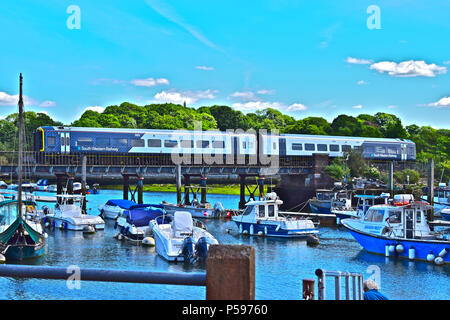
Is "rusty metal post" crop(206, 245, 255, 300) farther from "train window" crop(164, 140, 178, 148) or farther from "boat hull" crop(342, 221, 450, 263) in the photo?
"train window" crop(164, 140, 178, 148)

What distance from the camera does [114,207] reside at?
50031mm

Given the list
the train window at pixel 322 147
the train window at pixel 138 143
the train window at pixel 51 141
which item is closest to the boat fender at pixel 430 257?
the train window at pixel 138 143

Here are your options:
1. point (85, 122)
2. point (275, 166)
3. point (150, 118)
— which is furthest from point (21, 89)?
point (150, 118)

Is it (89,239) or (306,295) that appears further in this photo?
(89,239)

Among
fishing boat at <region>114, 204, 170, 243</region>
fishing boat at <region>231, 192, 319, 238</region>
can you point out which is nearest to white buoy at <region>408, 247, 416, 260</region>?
fishing boat at <region>231, 192, 319, 238</region>

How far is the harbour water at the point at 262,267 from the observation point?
21594 millimetres

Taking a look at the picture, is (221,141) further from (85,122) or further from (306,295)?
(85,122)

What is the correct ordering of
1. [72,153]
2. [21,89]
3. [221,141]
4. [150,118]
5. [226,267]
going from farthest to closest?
[150,118] → [221,141] → [72,153] → [21,89] → [226,267]

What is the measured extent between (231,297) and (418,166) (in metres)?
81.3

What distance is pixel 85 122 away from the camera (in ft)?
386

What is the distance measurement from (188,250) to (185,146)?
31.3 metres

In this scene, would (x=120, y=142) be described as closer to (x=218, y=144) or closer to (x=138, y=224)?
(x=218, y=144)

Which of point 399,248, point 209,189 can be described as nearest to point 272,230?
point 399,248

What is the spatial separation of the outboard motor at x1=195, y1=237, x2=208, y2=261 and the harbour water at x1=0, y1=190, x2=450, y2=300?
33.2 inches
